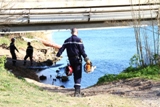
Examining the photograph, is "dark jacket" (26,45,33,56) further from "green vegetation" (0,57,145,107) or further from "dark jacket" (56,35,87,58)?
"dark jacket" (56,35,87,58)

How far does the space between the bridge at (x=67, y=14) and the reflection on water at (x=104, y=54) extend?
14.4 ft

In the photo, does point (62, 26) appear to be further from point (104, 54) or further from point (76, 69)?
point (104, 54)

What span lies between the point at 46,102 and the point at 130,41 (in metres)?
36.7

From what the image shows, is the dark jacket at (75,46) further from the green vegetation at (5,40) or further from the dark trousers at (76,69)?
the green vegetation at (5,40)

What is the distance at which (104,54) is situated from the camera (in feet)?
133

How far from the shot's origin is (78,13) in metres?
22.2

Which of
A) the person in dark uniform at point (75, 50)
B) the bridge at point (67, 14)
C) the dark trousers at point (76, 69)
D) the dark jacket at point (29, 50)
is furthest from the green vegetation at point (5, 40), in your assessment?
the person in dark uniform at point (75, 50)

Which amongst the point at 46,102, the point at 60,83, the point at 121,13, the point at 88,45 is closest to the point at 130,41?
the point at 88,45

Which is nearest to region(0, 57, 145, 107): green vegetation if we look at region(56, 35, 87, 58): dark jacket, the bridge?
region(56, 35, 87, 58): dark jacket

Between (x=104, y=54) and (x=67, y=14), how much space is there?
1885cm

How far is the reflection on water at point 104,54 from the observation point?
30.3 meters

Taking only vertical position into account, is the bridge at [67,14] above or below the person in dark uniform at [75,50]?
above

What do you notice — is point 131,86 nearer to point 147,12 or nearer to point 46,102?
point 46,102

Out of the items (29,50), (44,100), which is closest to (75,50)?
(44,100)
